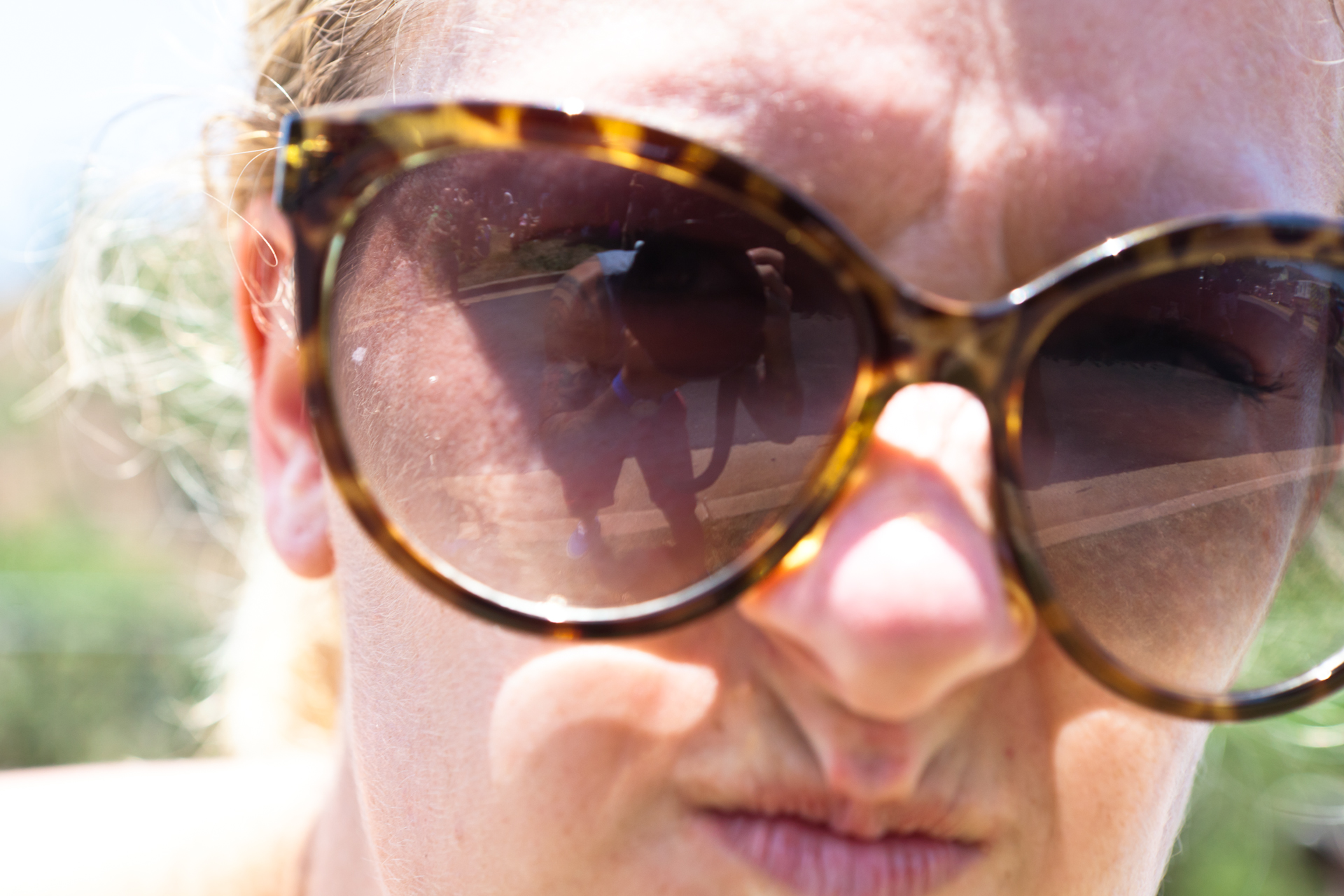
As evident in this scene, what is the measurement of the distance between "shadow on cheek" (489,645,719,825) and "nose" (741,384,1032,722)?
0.32 ft

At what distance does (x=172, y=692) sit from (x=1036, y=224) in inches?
296

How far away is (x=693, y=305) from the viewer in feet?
2.65

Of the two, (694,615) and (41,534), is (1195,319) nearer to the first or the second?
(694,615)

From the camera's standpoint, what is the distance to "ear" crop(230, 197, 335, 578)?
1262mm

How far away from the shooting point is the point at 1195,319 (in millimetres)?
892

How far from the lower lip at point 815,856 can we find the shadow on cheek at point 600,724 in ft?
0.26

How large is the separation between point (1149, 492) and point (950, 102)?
1.27 ft

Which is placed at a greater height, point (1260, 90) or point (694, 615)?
point (1260, 90)

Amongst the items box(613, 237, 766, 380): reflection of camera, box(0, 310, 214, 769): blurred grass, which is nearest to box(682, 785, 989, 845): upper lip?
box(613, 237, 766, 380): reflection of camera

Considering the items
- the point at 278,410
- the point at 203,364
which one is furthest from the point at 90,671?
the point at 278,410

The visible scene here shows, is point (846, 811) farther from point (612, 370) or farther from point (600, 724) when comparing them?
point (612, 370)

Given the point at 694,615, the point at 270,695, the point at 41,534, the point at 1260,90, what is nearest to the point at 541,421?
the point at 694,615

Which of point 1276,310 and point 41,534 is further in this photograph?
point 41,534

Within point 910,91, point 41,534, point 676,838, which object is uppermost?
point 910,91
